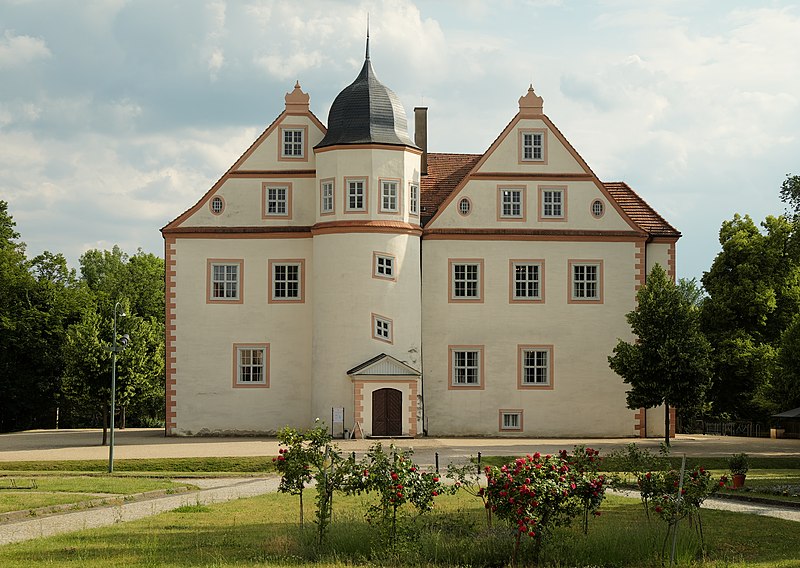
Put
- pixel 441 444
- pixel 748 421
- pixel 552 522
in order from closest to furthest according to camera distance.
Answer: pixel 552 522, pixel 441 444, pixel 748 421

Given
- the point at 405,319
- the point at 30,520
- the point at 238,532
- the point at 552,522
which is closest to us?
the point at 552,522

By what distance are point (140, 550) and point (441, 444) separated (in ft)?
82.9

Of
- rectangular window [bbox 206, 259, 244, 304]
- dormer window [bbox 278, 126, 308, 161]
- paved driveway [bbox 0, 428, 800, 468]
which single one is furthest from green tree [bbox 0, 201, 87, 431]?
dormer window [bbox 278, 126, 308, 161]

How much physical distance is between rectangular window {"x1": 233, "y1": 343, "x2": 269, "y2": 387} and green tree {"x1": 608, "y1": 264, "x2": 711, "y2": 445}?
14488 millimetres

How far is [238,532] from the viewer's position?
18.9 m

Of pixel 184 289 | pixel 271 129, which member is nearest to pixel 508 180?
pixel 271 129

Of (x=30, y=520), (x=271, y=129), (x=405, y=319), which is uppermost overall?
(x=271, y=129)

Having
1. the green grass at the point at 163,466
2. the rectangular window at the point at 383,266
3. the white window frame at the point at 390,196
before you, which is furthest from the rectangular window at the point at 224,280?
the green grass at the point at 163,466

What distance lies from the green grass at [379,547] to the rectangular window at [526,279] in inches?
1061

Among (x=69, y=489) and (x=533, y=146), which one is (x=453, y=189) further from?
(x=69, y=489)

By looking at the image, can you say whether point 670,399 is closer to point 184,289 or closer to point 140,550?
point 184,289

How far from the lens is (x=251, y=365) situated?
4688 centimetres

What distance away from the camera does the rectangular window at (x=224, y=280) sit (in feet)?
154

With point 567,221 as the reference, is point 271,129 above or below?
above
